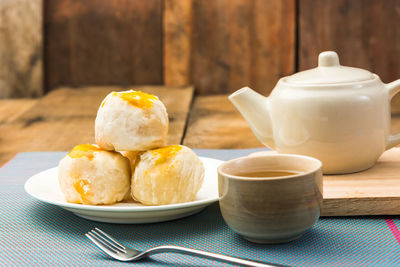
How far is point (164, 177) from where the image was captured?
662 mm

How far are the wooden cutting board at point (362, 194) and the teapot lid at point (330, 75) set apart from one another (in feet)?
0.45

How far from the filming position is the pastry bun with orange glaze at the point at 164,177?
0.66m

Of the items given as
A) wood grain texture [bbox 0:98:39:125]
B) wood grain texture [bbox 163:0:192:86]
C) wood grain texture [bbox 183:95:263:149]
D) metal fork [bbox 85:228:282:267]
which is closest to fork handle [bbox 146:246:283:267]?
metal fork [bbox 85:228:282:267]

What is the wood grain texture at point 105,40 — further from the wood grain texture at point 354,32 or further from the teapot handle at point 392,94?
the teapot handle at point 392,94

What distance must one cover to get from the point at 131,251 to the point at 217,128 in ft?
2.87

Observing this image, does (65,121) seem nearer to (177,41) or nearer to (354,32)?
(177,41)

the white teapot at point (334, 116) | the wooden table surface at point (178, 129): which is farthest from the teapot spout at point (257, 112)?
the wooden table surface at point (178, 129)

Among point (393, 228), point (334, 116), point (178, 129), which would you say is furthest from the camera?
point (178, 129)

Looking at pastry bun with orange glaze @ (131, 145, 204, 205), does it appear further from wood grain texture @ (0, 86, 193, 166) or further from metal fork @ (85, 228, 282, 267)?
wood grain texture @ (0, 86, 193, 166)

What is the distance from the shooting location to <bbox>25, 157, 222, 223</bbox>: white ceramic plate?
627 mm

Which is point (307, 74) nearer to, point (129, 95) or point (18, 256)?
point (129, 95)

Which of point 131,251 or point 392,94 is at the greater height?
point 392,94

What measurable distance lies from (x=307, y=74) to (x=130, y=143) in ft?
1.01

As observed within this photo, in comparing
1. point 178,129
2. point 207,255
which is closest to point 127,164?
point 207,255
